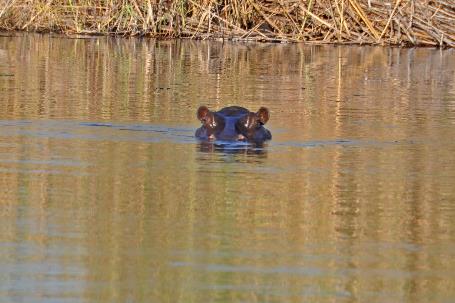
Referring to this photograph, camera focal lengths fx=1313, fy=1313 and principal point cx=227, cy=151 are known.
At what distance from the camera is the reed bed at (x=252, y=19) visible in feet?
70.4

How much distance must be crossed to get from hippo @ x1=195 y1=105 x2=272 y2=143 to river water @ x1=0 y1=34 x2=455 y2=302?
0.50 ft

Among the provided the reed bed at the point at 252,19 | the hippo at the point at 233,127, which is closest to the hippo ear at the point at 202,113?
the hippo at the point at 233,127

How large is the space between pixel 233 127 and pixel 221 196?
8.96 ft

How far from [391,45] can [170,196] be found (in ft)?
50.3

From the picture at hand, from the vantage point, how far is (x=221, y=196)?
6.86 metres

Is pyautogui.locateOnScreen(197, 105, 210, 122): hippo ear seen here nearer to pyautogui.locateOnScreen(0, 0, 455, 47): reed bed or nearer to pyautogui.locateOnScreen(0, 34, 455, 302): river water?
pyautogui.locateOnScreen(0, 34, 455, 302): river water

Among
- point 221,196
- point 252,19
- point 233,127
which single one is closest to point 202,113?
point 233,127

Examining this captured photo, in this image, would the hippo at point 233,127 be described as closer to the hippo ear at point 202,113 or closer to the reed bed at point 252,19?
the hippo ear at point 202,113

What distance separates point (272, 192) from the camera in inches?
278

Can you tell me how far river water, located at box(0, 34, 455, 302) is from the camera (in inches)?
197

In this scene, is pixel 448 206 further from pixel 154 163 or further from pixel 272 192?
pixel 154 163

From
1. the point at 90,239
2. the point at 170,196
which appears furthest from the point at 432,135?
the point at 90,239

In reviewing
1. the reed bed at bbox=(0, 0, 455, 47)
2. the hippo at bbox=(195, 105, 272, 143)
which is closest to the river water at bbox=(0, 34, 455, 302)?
the hippo at bbox=(195, 105, 272, 143)

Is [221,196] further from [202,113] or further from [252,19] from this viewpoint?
[252,19]
